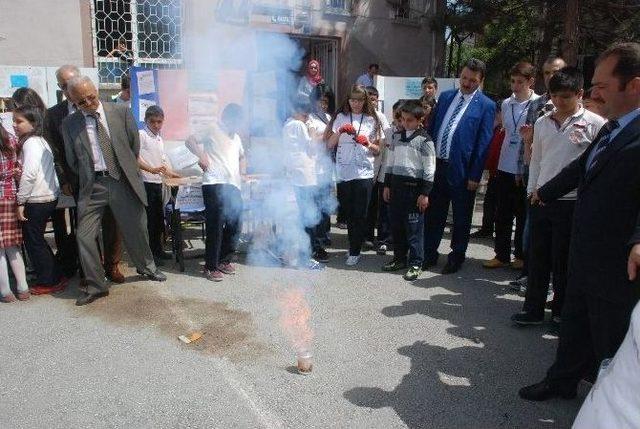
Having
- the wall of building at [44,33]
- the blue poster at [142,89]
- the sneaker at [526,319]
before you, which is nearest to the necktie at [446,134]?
the sneaker at [526,319]

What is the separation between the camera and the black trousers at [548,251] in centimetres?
388

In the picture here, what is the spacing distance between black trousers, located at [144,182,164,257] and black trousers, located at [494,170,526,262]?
3.98m

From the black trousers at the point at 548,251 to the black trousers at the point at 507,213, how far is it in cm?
159

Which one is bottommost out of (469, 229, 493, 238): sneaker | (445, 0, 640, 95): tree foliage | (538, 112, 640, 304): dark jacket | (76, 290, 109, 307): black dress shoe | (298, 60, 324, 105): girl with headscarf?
(76, 290, 109, 307): black dress shoe

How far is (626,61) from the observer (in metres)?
2.54

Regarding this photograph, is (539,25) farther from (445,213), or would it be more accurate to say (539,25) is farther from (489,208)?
(445,213)

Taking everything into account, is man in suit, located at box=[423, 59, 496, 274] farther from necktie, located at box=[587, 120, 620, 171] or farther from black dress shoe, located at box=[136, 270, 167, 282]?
black dress shoe, located at box=[136, 270, 167, 282]

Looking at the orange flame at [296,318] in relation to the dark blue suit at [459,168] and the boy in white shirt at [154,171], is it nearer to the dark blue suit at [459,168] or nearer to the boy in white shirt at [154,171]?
the dark blue suit at [459,168]

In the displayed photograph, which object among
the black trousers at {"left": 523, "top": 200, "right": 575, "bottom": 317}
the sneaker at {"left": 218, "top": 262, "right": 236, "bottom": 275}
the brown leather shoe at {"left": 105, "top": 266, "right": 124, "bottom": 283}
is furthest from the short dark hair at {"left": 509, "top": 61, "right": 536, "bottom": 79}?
the brown leather shoe at {"left": 105, "top": 266, "right": 124, "bottom": 283}

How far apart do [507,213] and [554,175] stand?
1883 mm

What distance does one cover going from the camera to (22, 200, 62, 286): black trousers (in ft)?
15.8

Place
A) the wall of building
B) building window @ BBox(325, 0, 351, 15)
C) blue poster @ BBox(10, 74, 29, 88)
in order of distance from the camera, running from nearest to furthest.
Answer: blue poster @ BBox(10, 74, 29, 88), the wall of building, building window @ BBox(325, 0, 351, 15)

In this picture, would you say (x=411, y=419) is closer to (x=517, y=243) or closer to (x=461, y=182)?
(x=461, y=182)

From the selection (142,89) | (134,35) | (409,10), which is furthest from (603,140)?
(409,10)
